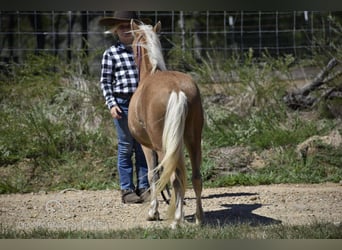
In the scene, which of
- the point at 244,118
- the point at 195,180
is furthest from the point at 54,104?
the point at 195,180

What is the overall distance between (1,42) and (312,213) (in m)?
7.16

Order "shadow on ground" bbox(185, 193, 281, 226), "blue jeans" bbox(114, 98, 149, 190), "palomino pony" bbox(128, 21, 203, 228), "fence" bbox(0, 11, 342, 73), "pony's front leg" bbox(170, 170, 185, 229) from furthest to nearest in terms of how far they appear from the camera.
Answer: "fence" bbox(0, 11, 342, 73), "blue jeans" bbox(114, 98, 149, 190), "shadow on ground" bbox(185, 193, 281, 226), "pony's front leg" bbox(170, 170, 185, 229), "palomino pony" bbox(128, 21, 203, 228)

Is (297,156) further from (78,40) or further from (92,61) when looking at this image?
(78,40)

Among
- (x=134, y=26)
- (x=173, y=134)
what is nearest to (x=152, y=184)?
Answer: (x=173, y=134)

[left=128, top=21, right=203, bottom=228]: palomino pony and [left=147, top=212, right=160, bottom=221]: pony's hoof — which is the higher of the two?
[left=128, top=21, right=203, bottom=228]: palomino pony

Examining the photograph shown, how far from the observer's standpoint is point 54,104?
815cm

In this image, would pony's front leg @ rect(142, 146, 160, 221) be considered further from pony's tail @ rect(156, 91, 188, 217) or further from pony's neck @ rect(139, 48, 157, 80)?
pony's neck @ rect(139, 48, 157, 80)

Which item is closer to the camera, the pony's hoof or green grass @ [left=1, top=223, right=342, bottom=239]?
green grass @ [left=1, top=223, right=342, bottom=239]

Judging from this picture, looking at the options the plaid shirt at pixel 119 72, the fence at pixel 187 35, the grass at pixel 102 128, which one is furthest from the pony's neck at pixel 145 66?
the fence at pixel 187 35

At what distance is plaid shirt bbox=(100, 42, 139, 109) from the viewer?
19.2ft

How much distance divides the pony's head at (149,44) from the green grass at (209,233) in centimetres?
137

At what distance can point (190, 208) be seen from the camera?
5.79 meters

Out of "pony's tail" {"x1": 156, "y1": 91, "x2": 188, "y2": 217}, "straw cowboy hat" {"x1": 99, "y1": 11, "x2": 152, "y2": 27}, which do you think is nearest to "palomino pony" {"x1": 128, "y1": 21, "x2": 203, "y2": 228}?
"pony's tail" {"x1": 156, "y1": 91, "x2": 188, "y2": 217}

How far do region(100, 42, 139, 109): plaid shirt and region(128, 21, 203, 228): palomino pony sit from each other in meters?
0.45
